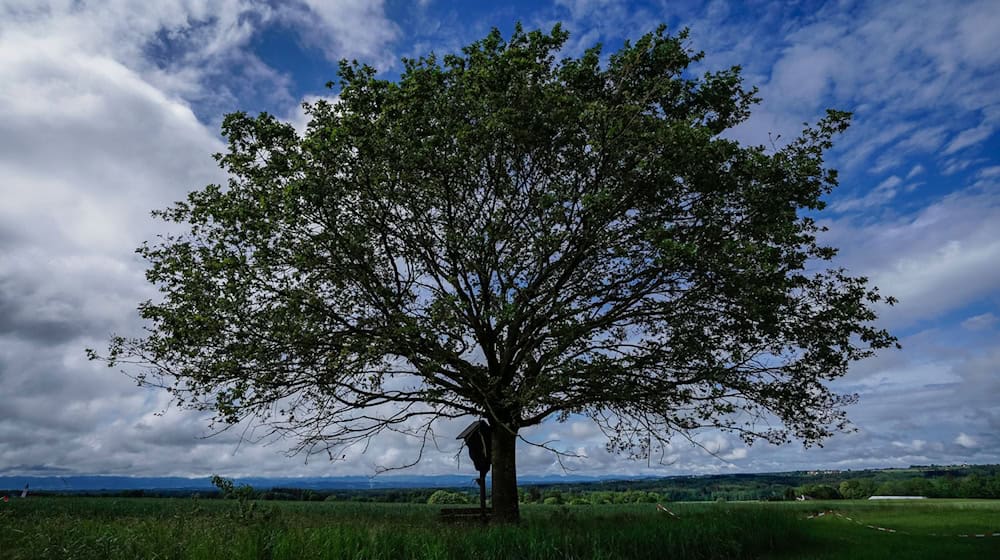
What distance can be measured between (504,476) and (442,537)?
6.82 meters

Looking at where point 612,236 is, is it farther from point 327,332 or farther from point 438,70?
point 327,332

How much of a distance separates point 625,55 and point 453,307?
381 inches

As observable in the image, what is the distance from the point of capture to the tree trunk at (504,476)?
17.8m

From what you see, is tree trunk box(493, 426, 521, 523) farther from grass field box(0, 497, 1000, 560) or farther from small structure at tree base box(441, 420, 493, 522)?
grass field box(0, 497, 1000, 560)

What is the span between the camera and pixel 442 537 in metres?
11.8

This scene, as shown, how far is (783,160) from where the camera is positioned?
669 inches

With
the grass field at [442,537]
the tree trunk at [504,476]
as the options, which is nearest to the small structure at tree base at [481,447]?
the tree trunk at [504,476]

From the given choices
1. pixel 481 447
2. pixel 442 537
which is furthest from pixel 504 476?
pixel 442 537

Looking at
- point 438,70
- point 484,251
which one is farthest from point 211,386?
point 438,70

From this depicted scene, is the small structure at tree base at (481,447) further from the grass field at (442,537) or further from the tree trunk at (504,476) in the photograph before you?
the grass field at (442,537)

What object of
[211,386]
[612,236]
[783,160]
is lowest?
[211,386]

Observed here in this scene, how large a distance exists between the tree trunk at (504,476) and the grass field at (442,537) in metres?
1.55

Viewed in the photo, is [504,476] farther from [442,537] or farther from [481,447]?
[442,537]

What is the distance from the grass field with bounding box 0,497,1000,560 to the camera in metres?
9.63
